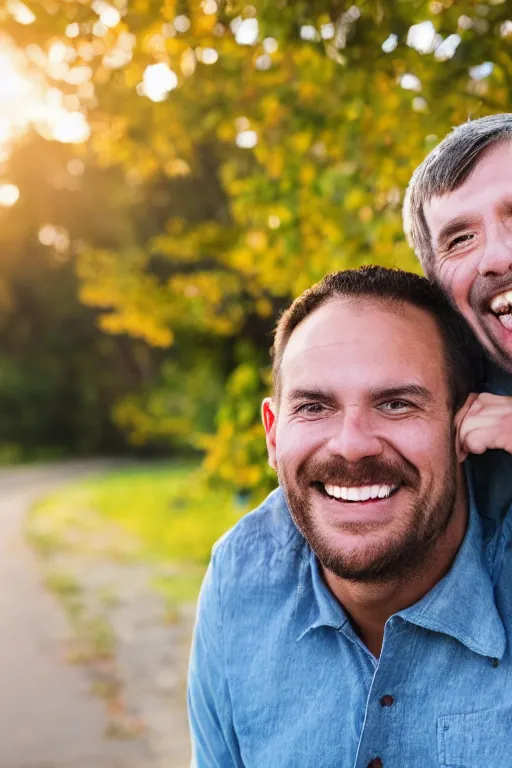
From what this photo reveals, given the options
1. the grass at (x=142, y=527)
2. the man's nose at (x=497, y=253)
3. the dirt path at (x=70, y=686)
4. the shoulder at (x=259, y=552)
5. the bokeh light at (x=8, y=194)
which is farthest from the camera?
the bokeh light at (x=8, y=194)

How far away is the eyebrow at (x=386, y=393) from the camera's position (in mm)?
1780

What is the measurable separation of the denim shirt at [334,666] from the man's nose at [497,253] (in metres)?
0.53

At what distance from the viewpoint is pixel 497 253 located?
1779 millimetres

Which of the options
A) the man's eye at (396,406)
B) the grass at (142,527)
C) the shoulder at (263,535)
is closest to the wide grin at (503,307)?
the man's eye at (396,406)

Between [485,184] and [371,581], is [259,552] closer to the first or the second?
[371,581]

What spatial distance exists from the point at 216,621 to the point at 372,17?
169 cm

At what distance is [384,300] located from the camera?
188 cm

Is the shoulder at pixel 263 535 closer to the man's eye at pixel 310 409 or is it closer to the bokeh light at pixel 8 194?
the man's eye at pixel 310 409

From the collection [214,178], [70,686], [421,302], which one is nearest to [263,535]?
[421,302]

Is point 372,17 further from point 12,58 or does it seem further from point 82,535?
point 82,535

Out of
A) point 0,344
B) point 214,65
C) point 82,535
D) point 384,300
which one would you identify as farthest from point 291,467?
point 0,344

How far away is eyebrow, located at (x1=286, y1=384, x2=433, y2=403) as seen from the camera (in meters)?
1.78

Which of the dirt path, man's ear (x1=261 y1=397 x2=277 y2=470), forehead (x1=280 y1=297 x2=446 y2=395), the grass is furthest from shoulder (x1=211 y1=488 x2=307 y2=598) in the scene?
the grass

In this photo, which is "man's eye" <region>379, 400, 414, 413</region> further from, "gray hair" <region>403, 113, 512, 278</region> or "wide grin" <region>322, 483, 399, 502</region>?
"gray hair" <region>403, 113, 512, 278</region>
